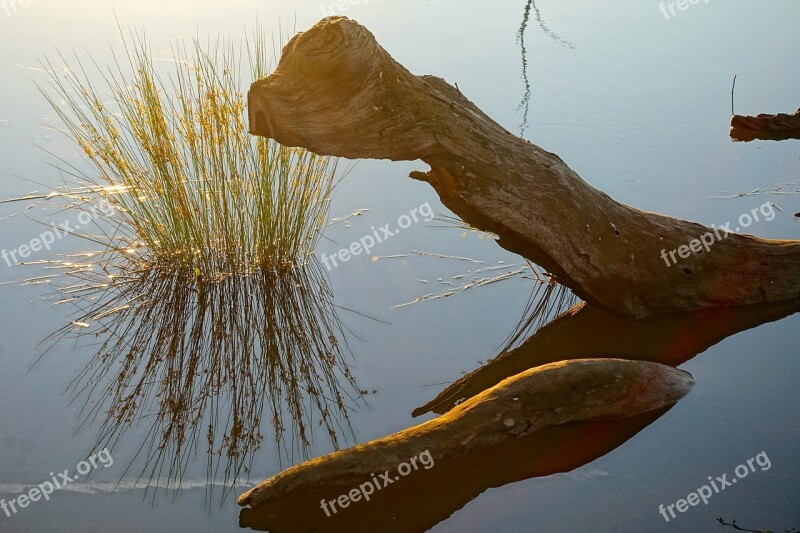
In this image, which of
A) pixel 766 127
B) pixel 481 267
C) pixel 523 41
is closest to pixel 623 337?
pixel 481 267

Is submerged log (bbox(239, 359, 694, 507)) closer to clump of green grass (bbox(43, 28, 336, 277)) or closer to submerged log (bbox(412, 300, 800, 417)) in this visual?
submerged log (bbox(412, 300, 800, 417))

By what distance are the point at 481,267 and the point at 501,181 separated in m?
1.00

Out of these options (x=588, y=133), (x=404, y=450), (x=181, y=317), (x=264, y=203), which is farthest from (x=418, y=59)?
(x=404, y=450)

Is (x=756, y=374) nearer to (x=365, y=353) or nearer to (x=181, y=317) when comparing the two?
(x=365, y=353)

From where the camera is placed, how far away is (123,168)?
4.07 metres

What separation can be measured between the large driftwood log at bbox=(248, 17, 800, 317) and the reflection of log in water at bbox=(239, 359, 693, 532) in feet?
1.66

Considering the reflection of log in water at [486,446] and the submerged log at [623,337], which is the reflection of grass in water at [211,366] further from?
the submerged log at [623,337]

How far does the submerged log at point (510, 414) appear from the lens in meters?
2.91

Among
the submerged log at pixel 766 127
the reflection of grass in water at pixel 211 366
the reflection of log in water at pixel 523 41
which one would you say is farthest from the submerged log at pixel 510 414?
the submerged log at pixel 766 127

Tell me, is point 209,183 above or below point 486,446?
above

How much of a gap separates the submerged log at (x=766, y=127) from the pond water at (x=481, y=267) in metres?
0.09

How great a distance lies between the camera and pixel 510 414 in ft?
10.5

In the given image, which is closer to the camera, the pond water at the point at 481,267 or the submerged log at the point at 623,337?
the pond water at the point at 481,267

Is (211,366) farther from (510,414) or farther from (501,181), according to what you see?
(501,181)
